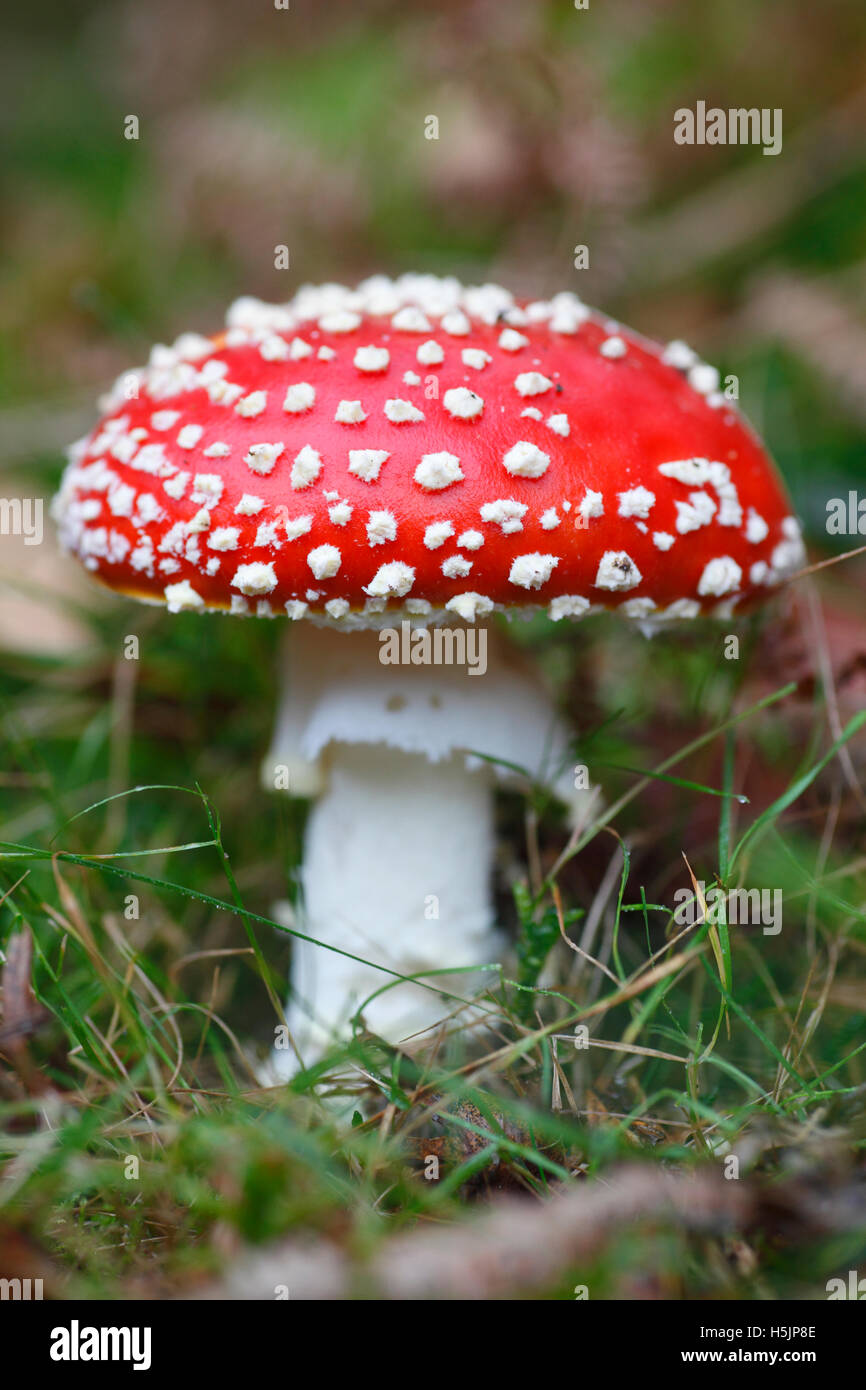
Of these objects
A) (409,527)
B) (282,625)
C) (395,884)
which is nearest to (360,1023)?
(395,884)

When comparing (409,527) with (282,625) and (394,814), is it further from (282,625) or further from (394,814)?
(282,625)

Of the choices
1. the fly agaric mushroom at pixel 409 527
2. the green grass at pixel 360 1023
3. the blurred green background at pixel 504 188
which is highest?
the blurred green background at pixel 504 188

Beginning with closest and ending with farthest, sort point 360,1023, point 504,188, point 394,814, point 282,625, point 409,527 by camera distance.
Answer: point 409,527, point 360,1023, point 394,814, point 282,625, point 504,188

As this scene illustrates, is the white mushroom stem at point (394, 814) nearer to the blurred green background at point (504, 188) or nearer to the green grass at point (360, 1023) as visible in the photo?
the green grass at point (360, 1023)

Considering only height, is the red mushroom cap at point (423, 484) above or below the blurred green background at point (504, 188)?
below

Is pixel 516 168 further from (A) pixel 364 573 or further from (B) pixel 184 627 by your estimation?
(A) pixel 364 573

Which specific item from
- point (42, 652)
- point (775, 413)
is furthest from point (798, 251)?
point (42, 652)

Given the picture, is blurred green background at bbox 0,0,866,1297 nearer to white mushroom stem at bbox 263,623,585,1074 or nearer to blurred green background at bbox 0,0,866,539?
blurred green background at bbox 0,0,866,539

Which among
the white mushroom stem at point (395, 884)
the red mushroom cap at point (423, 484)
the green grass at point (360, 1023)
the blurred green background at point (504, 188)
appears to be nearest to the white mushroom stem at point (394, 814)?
the white mushroom stem at point (395, 884)
